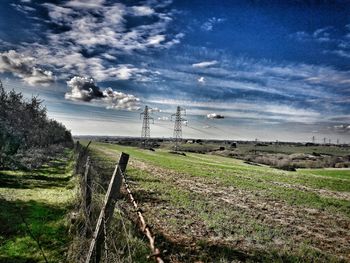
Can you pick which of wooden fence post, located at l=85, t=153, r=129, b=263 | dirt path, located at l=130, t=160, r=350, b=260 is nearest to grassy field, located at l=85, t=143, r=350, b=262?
dirt path, located at l=130, t=160, r=350, b=260

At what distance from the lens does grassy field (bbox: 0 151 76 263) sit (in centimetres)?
792

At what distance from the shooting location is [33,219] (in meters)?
10.7

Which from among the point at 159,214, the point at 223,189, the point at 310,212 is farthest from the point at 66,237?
the point at 223,189

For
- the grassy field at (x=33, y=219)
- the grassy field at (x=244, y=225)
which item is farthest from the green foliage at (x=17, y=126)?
the grassy field at (x=244, y=225)

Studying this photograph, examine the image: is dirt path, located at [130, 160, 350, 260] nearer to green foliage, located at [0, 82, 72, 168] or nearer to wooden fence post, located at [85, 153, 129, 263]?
wooden fence post, located at [85, 153, 129, 263]

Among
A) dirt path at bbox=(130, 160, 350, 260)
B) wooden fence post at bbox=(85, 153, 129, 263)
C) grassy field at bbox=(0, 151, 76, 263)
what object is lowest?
dirt path at bbox=(130, 160, 350, 260)

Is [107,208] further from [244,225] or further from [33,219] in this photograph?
[244,225]

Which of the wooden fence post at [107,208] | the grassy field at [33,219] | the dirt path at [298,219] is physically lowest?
the dirt path at [298,219]

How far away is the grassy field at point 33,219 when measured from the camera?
7922mm

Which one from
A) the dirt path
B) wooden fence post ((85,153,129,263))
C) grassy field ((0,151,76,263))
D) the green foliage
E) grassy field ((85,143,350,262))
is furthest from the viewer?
the green foliage

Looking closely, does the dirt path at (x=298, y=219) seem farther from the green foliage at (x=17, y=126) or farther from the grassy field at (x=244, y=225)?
the green foliage at (x=17, y=126)

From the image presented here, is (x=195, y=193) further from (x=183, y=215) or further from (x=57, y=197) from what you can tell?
(x=57, y=197)

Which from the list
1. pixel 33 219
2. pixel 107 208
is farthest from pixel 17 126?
pixel 107 208

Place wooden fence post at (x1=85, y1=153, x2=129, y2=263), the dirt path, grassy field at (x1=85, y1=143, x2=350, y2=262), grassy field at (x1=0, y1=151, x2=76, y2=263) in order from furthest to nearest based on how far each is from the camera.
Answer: the dirt path → grassy field at (x1=85, y1=143, x2=350, y2=262) → grassy field at (x1=0, y1=151, x2=76, y2=263) → wooden fence post at (x1=85, y1=153, x2=129, y2=263)
